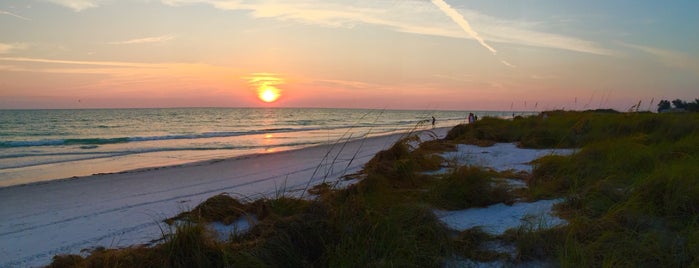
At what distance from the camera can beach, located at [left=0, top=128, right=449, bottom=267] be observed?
17.7 ft

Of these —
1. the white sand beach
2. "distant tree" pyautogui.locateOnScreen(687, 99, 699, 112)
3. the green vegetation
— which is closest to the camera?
the green vegetation

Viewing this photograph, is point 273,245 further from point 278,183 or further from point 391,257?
point 278,183

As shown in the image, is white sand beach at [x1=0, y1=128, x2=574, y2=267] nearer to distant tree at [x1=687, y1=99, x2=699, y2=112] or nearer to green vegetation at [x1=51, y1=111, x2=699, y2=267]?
green vegetation at [x1=51, y1=111, x2=699, y2=267]

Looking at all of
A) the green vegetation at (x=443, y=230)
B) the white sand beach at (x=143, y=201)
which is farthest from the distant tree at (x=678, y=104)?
the green vegetation at (x=443, y=230)

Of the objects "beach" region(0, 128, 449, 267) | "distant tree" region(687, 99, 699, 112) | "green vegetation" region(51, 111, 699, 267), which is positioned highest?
"distant tree" region(687, 99, 699, 112)

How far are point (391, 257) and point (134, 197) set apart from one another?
6.14 m

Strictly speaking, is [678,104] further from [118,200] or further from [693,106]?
[118,200]

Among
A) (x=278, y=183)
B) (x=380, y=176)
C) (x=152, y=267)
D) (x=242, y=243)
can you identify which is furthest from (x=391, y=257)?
(x=278, y=183)

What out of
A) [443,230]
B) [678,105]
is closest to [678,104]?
[678,105]

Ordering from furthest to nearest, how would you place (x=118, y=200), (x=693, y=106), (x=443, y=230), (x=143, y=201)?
1. (x=693, y=106)
2. (x=118, y=200)
3. (x=143, y=201)
4. (x=443, y=230)

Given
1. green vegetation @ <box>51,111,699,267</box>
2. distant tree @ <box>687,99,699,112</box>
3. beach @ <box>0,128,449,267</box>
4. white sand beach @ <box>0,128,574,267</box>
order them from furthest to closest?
distant tree @ <box>687,99,699,112</box> → beach @ <box>0,128,449,267</box> → white sand beach @ <box>0,128,574,267</box> → green vegetation @ <box>51,111,699,267</box>

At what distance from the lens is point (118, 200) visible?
7793 millimetres

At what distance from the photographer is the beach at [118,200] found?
→ 538 centimetres

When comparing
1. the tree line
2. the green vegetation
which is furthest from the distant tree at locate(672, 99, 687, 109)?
the green vegetation
